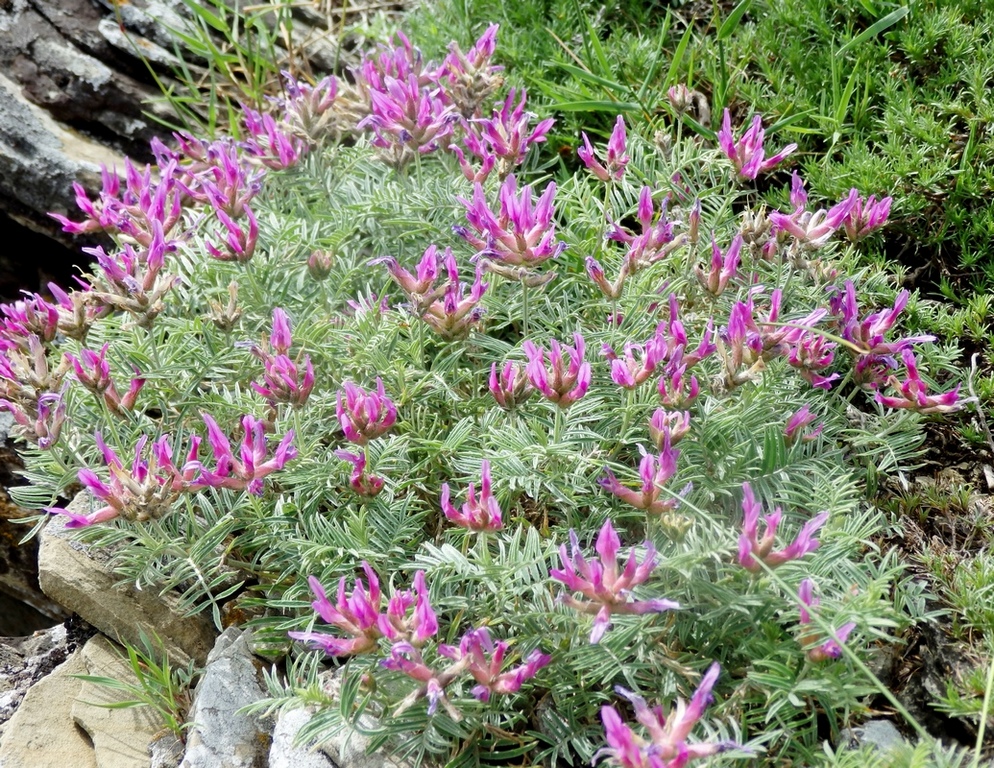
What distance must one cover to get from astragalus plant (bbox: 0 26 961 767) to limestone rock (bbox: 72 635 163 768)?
1.20 feet

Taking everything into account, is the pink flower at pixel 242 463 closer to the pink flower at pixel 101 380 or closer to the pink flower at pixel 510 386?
the pink flower at pixel 101 380

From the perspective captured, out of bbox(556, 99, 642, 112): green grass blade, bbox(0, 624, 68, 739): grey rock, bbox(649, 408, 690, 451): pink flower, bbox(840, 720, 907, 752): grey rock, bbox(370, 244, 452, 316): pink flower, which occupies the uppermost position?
bbox(556, 99, 642, 112): green grass blade

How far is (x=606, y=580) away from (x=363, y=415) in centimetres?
80

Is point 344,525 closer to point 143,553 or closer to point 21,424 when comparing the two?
point 143,553

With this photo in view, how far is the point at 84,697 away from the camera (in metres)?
2.96

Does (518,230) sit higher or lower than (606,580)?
higher

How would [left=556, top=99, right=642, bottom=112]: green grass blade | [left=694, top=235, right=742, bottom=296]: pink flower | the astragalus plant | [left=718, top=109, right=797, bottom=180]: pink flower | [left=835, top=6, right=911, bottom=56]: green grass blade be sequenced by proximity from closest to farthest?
the astragalus plant, [left=694, top=235, right=742, bottom=296]: pink flower, [left=718, top=109, right=797, bottom=180]: pink flower, [left=835, top=6, right=911, bottom=56]: green grass blade, [left=556, top=99, right=642, bottom=112]: green grass blade

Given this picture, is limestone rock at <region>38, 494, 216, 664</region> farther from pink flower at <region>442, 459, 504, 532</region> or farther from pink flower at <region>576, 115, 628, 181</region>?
pink flower at <region>576, 115, 628, 181</region>

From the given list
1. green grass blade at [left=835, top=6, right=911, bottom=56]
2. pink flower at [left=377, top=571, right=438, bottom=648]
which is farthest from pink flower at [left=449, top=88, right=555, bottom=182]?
pink flower at [left=377, top=571, right=438, bottom=648]

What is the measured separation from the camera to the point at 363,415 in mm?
2525

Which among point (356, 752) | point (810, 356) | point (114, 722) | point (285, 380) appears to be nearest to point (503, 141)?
point (285, 380)

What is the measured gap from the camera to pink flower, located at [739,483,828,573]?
6.95 ft

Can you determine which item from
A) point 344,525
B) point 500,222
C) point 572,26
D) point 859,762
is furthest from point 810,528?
point 572,26

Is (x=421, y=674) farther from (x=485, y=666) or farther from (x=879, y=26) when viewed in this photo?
(x=879, y=26)
